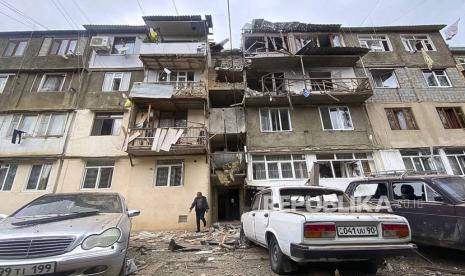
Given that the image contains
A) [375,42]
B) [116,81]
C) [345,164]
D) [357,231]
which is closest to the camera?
[357,231]

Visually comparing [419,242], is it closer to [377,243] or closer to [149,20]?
[377,243]

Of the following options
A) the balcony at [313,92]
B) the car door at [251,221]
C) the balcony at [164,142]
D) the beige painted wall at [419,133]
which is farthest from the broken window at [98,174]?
the beige painted wall at [419,133]

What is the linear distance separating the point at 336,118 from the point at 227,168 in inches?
301

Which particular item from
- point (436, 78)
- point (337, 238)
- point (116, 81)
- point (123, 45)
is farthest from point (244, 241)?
point (436, 78)

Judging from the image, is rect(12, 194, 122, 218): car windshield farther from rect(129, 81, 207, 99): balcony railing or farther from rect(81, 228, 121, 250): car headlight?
rect(129, 81, 207, 99): balcony railing

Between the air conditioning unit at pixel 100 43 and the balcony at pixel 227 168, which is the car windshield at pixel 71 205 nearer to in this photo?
the balcony at pixel 227 168

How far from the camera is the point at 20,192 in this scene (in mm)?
12633

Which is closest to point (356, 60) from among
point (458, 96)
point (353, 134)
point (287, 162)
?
point (353, 134)

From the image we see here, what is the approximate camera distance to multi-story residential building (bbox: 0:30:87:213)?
1298 centimetres

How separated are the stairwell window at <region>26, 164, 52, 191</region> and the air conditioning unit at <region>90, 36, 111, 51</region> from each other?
27.2 feet

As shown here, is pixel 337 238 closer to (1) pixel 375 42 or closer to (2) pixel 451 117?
(2) pixel 451 117

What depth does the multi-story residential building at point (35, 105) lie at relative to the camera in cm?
1298

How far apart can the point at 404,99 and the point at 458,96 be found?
370 cm

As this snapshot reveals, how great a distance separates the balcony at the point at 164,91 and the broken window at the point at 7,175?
300 inches
